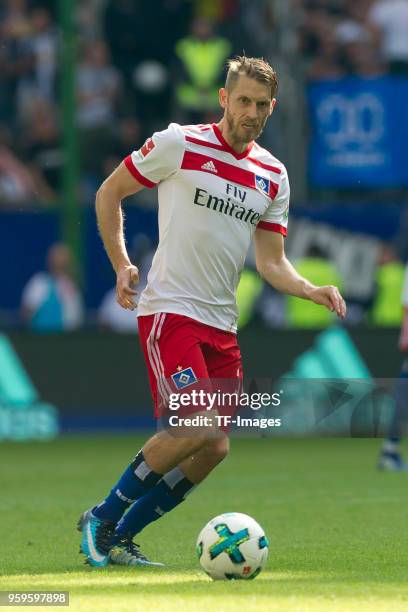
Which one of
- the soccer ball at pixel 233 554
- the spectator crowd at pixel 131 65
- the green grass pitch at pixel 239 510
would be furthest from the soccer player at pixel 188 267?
the spectator crowd at pixel 131 65

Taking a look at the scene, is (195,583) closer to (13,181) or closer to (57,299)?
(57,299)

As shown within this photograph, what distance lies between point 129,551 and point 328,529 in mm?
1901

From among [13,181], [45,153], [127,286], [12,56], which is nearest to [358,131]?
[45,153]

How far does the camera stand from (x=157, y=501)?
7719 millimetres

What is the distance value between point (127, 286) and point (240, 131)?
38.3 inches

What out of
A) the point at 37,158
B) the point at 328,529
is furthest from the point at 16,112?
the point at 328,529

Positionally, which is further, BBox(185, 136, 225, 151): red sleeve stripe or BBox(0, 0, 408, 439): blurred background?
BBox(0, 0, 408, 439): blurred background

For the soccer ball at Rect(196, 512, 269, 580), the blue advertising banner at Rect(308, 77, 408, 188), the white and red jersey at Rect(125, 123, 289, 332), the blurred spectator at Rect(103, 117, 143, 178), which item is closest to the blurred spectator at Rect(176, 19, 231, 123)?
the blurred spectator at Rect(103, 117, 143, 178)

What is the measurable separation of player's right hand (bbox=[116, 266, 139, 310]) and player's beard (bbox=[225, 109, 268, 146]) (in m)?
0.87

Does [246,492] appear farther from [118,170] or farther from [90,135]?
[90,135]

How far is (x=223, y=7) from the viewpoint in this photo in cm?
2088

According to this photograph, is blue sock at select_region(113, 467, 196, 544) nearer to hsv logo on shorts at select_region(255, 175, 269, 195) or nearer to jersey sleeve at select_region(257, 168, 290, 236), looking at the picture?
jersey sleeve at select_region(257, 168, 290, 236)

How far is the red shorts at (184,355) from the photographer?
7332 mm

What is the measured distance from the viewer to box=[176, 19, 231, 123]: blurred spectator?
19.5 meters
